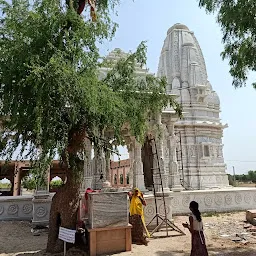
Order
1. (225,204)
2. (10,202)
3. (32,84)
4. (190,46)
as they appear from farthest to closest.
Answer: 1. (190,46)
2. (225,204)
3. (10,202)
4. (32,84)

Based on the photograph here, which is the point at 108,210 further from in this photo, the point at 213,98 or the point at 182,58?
the point at 182,58

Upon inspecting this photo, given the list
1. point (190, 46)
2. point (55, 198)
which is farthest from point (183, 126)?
point (55, 198)

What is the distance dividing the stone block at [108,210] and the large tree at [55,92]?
0.64 meters

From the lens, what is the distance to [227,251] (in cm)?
769

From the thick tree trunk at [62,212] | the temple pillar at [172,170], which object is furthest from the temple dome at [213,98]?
the thick tree trunk at [62,212]

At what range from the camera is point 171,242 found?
343 inches

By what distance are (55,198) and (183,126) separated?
17.0 m

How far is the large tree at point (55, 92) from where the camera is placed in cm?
634

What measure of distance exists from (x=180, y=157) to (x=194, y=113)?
4.28 meters

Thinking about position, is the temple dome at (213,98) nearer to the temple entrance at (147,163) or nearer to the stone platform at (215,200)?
the temple entrance at (147,163)

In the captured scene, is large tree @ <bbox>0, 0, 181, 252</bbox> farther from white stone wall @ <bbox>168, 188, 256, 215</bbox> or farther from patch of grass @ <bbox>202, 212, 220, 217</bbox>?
patch of grass @ <bbox>202, 212, 220, 217</bbox>

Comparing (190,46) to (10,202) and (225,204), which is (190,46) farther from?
(10,202)

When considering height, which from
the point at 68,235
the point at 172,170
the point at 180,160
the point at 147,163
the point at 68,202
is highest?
the point at 180,160

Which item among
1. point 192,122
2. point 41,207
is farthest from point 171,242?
point 192,122
